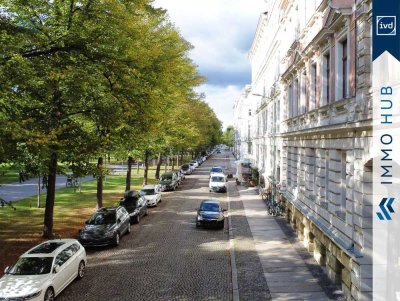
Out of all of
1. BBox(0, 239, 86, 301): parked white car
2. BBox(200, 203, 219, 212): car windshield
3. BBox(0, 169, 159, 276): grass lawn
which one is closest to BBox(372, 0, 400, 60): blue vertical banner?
BBox(0, 239, 86, 301): parked white car

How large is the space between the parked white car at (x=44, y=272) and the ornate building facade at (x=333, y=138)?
889cm

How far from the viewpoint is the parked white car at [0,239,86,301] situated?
1130 centimetres

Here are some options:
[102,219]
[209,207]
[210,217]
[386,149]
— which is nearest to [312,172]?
[210,217]

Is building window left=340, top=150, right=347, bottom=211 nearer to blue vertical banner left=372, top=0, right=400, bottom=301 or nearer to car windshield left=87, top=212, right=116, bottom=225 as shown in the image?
blue vertical banner left=372, top=0, right=400, bottom=301

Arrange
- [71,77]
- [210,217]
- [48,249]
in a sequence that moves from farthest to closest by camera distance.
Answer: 1. [210,217]
2. [71,77]
3. [48,249]

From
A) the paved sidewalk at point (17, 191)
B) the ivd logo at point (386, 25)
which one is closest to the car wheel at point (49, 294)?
the ivd logo at point (386, 25)

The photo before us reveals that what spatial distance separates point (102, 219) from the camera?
63.8 ft

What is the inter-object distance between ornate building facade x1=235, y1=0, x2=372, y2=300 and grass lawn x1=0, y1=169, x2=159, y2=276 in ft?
39.2

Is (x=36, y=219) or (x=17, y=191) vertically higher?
(x=17, y=191)

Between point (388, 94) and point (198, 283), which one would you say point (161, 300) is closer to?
point (198, 283)

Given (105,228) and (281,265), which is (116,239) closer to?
(105,228)

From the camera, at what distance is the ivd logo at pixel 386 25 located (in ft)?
33.0

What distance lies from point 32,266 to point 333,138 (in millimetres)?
10963

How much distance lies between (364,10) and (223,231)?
14539 mm
